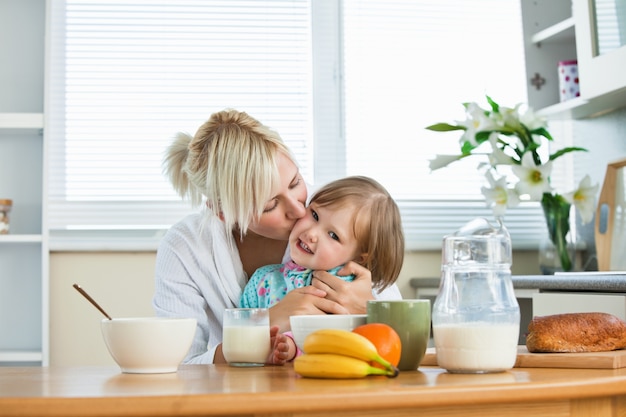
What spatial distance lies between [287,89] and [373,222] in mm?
1840

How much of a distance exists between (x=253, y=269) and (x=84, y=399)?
125cm

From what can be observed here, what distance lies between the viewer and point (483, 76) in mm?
3822

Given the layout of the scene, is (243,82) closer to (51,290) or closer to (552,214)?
(51,290)

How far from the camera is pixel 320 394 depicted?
949mm

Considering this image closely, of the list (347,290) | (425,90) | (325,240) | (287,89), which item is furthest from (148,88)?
(347,290)

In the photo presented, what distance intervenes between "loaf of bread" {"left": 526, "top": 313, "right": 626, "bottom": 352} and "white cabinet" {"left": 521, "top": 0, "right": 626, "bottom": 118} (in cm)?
171

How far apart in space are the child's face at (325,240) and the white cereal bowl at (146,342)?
673 millimetres

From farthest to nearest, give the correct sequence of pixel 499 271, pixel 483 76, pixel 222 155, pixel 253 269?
pixel 483 76 < pixel 253 269 < pixel 222 155 < pixel 499 271

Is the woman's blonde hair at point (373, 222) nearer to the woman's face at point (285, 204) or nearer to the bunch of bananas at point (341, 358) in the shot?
the woman's face at point (285, 204)

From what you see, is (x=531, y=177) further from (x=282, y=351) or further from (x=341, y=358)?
(x=341, y=358)

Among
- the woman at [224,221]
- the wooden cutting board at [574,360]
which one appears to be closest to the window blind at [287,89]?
the woman at [224,221]

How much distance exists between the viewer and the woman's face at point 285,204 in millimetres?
1933

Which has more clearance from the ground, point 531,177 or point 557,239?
point 531,177

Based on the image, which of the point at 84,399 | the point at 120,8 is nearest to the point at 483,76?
the point at 120,8
